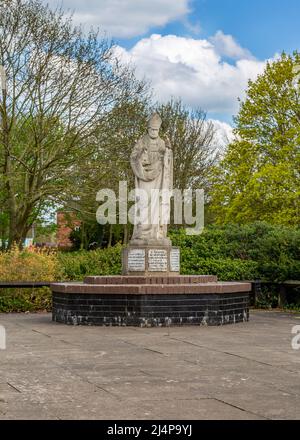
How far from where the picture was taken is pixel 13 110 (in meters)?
28.6

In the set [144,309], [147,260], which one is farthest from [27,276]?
[144,309]

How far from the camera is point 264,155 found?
41.4 metres

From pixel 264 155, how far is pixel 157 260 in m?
26.6

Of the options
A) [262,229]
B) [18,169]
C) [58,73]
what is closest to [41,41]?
[58,73]

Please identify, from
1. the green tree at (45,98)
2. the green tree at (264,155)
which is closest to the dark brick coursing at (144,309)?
the green tree at (45,98)

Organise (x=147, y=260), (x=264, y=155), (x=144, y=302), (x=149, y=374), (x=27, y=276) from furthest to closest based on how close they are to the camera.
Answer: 1. (x=264, y=155)
2. (x=27, y=276)
3. (x=147, y=260)
4. (x=144, y=302)
5. (x=149, y=374)

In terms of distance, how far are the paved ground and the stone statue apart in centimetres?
294

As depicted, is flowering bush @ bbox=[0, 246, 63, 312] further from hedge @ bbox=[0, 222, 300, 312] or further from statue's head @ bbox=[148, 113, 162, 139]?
statue's head @ bbox=[148, 113, 162, 139]

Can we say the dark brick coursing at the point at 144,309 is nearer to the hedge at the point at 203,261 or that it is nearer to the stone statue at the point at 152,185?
the stone statue at the point at 152,185

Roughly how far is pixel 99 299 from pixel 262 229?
28.6 ft

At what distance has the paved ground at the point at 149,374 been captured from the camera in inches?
264

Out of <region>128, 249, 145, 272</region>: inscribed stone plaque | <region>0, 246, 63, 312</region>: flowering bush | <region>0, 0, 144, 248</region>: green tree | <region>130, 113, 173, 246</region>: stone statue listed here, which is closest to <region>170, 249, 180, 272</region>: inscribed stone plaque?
<region>130, 113, 173, 246</region>: stone statue

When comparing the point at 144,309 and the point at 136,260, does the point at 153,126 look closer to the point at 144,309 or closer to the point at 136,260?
the point at 136,260
